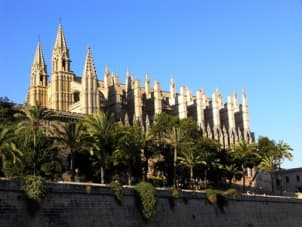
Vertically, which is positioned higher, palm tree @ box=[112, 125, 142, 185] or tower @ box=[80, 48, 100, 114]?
tower @ box=[80, 48, 100, 114]

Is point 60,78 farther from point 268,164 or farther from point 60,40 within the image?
point 268,164

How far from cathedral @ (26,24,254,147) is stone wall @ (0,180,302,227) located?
98.5 ft

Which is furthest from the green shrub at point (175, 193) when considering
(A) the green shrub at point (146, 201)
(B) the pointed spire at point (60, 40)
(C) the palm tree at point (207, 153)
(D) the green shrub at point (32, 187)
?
(B) the pointed spire at point (60, 40)

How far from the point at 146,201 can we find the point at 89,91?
39.0 metres

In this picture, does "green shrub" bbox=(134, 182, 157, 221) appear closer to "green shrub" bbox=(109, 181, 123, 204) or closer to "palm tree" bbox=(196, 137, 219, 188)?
"green shrub" bbox=(109, 181, 123, 204)

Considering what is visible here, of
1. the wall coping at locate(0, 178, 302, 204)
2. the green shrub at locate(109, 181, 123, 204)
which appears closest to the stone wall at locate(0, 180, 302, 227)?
the wall coping at locate(0, 178, 302, 204)

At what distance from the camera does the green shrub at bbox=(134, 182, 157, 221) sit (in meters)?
38.1

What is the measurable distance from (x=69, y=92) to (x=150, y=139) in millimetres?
32865

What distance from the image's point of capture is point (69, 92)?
85.1 meters

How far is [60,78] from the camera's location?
84500mm

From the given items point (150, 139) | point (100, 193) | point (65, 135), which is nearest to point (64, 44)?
point (150, 139)

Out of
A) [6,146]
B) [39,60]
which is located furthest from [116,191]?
[39,60]

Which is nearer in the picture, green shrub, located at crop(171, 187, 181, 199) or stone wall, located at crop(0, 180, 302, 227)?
stone wall, located at crop(0, 180, 302, 227)

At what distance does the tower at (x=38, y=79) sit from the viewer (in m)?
90.2
